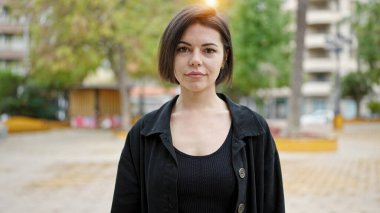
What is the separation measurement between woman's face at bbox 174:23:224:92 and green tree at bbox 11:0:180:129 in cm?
1668

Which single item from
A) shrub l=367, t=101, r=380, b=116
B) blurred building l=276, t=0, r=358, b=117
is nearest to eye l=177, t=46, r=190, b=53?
shrub l=367, t=101, r=380, b=116

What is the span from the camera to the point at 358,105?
110 feet

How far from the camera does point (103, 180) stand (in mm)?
9336

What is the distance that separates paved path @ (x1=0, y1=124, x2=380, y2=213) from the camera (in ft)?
23.3

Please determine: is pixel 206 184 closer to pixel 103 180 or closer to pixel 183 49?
pixel 183 49

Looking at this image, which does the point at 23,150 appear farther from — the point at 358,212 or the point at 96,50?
the point at 358,212

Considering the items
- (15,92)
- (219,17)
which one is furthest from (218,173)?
(15,92)

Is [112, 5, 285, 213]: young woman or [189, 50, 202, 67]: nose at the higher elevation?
[189, 50, 202, 67]: nose

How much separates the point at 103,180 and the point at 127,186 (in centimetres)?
723

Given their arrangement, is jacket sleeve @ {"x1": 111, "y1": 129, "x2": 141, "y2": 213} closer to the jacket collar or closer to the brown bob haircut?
the jacket collar

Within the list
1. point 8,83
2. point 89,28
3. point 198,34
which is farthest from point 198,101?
point 8,83

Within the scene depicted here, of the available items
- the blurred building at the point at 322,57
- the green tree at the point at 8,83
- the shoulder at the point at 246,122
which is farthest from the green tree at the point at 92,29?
the blurred building at the point at 322,57

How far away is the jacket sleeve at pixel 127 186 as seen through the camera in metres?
2.29

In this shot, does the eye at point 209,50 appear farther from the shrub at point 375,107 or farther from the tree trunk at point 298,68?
the shrub at point 375,107
